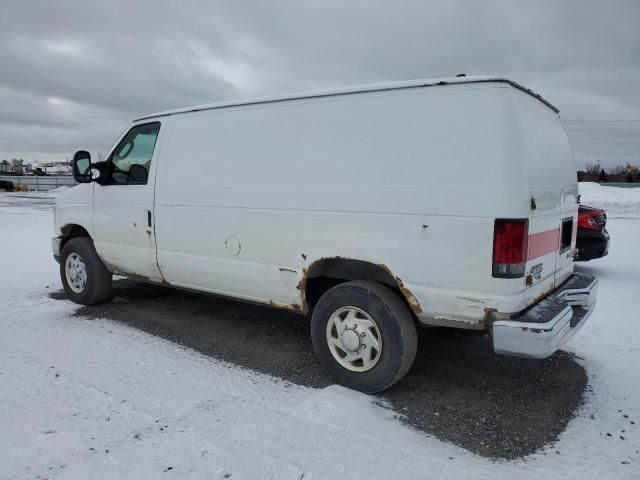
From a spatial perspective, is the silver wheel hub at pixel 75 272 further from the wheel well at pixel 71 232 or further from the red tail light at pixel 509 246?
the red tail light at pixel 509 246

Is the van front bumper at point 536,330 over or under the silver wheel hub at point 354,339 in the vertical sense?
over

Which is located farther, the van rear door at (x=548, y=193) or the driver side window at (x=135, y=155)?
the driver side window at (x=135, y=155)

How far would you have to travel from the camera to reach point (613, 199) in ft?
83.9

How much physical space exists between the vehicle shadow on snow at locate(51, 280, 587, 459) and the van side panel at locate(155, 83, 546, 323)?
545 mm

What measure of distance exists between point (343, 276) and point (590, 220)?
18.7 ft

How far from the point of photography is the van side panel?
9.82 ft

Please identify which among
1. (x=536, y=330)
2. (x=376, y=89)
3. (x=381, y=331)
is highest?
(x=376, y=89)

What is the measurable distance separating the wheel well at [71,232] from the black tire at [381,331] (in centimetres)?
379

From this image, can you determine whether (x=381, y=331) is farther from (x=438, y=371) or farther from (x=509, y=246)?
(x=509, y=246)

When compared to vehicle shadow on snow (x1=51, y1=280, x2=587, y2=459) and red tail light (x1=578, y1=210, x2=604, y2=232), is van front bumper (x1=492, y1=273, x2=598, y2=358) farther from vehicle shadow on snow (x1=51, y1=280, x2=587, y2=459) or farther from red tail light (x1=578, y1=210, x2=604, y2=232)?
red tail light (x1=578, y1=210, x2=604, y2=232)

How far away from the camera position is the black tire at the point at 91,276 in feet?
18.1

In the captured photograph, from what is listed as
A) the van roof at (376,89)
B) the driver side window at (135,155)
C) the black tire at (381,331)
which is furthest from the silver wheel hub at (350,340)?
the driver side window at (135,155)

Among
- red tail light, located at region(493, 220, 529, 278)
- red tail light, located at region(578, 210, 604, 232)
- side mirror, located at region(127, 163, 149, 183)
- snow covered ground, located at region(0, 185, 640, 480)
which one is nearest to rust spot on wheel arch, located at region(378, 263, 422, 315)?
red tail light, located at region(493, 220, 529, 278)

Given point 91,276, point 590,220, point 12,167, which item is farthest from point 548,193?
point 12,167
